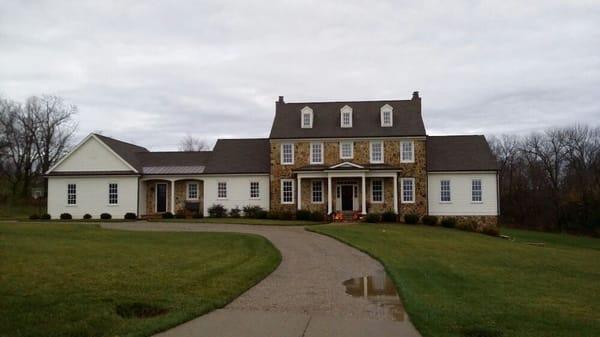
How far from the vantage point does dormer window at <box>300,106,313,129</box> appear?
38.7 metres

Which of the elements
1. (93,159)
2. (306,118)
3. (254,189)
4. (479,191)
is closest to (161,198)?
(93,159)

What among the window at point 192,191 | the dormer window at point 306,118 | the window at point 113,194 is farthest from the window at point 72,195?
the dormer window at point 306,118

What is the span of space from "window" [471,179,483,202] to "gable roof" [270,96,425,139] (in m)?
4.91

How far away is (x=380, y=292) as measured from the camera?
1147cm

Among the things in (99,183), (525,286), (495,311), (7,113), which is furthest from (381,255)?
(7,113)

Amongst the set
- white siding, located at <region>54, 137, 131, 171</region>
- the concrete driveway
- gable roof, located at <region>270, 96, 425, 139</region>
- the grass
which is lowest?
the concrete driveway


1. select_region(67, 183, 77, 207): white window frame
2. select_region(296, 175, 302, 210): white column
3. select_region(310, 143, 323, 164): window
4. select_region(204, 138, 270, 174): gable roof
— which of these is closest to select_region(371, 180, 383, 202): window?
select_region(310, 143, 323, 164): window

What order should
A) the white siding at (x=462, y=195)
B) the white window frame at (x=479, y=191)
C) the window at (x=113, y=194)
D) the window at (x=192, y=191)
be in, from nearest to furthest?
the white siding at (x=462, y=195) → the white window frame at (x=479, y=191) → the window at (x=113, y=194) → the window at (x=192, y=191)

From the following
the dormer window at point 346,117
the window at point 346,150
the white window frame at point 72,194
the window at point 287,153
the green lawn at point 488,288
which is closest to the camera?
the green lawn at point 488,288

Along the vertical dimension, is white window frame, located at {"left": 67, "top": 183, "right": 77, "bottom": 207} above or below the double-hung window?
below

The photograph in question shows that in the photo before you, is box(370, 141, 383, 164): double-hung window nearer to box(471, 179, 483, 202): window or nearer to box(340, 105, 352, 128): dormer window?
box(340, 105, 352, 128): dormer window

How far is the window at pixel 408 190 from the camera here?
3716 centimetres

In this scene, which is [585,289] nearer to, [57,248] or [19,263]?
[19,263]

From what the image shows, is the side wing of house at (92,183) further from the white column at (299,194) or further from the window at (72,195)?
the white column at (299,194)
